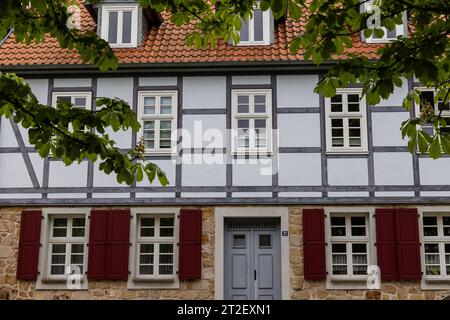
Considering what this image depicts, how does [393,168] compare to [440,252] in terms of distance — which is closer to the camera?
[440,252]

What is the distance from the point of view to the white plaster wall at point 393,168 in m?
11.0

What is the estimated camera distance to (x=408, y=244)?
35.2ft

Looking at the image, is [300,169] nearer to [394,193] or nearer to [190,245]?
[394,193]

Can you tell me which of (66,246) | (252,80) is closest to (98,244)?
(66,246)

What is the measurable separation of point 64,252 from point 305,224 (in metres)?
4.52

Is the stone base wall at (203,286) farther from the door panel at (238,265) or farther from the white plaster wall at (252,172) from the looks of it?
the white plaster wall at (252,172)

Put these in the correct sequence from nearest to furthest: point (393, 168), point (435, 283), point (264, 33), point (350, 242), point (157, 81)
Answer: point (435, 283), point (350, 242), point (393, 168), point (157, 81), point (264, 33)

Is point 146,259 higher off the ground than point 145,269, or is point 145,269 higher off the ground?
point 146,259

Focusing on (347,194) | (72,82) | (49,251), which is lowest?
(49,251)

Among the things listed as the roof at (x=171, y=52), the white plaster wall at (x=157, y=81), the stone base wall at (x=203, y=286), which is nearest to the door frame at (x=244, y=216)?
the stone base wall at (x=203, y=286)

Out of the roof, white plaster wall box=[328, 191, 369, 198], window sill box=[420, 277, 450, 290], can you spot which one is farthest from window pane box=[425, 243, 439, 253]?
the roof

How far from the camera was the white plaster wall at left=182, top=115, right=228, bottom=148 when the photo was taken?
449 inches

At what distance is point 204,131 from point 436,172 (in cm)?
434
